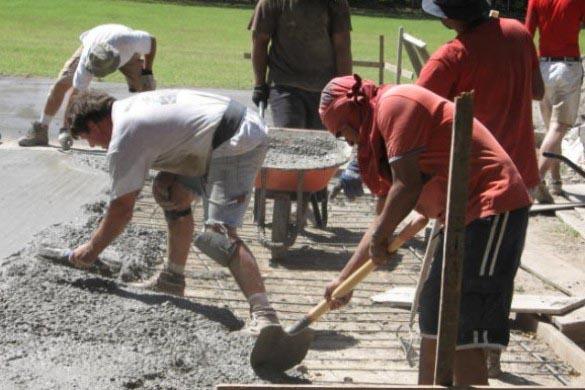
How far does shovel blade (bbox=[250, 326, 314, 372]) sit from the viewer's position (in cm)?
508

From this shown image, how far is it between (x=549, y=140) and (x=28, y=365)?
5626mm

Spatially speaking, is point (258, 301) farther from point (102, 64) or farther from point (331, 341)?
point (102, 64)

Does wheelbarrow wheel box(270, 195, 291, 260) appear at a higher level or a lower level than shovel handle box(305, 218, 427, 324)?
lower

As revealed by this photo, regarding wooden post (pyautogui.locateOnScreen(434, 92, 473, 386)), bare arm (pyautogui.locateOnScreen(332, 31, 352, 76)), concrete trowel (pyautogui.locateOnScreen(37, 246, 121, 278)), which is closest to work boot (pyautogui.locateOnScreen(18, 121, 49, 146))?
bare arm (pyautogui.locateOnScreen(332, 31, 352, 76))

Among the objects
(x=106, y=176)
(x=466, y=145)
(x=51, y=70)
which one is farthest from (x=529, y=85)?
(x=51, y=70)

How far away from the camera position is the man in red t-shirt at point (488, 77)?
5.17 metres

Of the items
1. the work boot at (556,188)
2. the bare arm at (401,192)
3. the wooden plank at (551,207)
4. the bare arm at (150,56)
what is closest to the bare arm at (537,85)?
the bare arm at (401,192)

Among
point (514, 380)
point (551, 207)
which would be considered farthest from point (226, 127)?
point (551, 207)

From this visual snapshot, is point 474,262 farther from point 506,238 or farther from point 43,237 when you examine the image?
point 43,237

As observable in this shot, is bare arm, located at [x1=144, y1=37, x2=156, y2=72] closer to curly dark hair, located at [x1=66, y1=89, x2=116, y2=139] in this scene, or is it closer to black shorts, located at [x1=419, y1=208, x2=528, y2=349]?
curly dark hair, located at [x1=66, y1=89, x2=116, y2=139]

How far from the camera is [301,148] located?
8.17m

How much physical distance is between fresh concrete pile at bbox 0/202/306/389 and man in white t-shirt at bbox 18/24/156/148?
3.70 metres

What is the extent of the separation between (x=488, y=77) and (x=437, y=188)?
3.60ft

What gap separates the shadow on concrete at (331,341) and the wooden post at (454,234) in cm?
221
